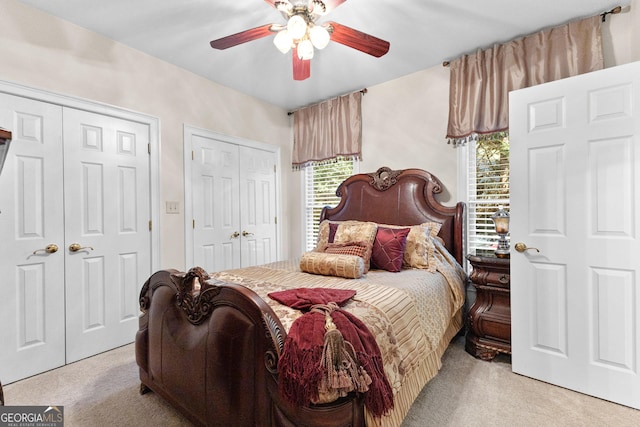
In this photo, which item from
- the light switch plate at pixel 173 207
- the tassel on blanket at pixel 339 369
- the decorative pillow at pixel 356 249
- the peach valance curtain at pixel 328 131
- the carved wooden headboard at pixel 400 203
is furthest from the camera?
the peach valance curtain at pixel 328 131

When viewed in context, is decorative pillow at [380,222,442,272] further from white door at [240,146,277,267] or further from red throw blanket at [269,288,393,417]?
white door at [240,146,277,267]

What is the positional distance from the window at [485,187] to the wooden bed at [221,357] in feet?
3.73

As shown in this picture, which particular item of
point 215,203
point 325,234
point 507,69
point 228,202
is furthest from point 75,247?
point 507,69

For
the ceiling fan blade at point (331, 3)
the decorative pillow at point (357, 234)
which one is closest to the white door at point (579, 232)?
the decorative pillow at point (357, 234)

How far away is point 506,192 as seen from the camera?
9.12ft

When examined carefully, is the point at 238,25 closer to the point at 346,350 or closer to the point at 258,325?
the point at 258,325

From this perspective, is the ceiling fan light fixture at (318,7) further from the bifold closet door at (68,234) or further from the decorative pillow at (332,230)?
the bifold closet door at (68,234)

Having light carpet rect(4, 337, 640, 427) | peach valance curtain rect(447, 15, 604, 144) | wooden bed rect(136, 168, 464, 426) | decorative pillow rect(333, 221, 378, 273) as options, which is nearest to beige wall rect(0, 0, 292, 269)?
light carpet rect(4, 337, 640, 427)

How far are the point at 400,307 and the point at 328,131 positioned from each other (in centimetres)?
281

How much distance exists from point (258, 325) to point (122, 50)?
9.60ft

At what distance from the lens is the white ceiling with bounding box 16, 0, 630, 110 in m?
2.24
